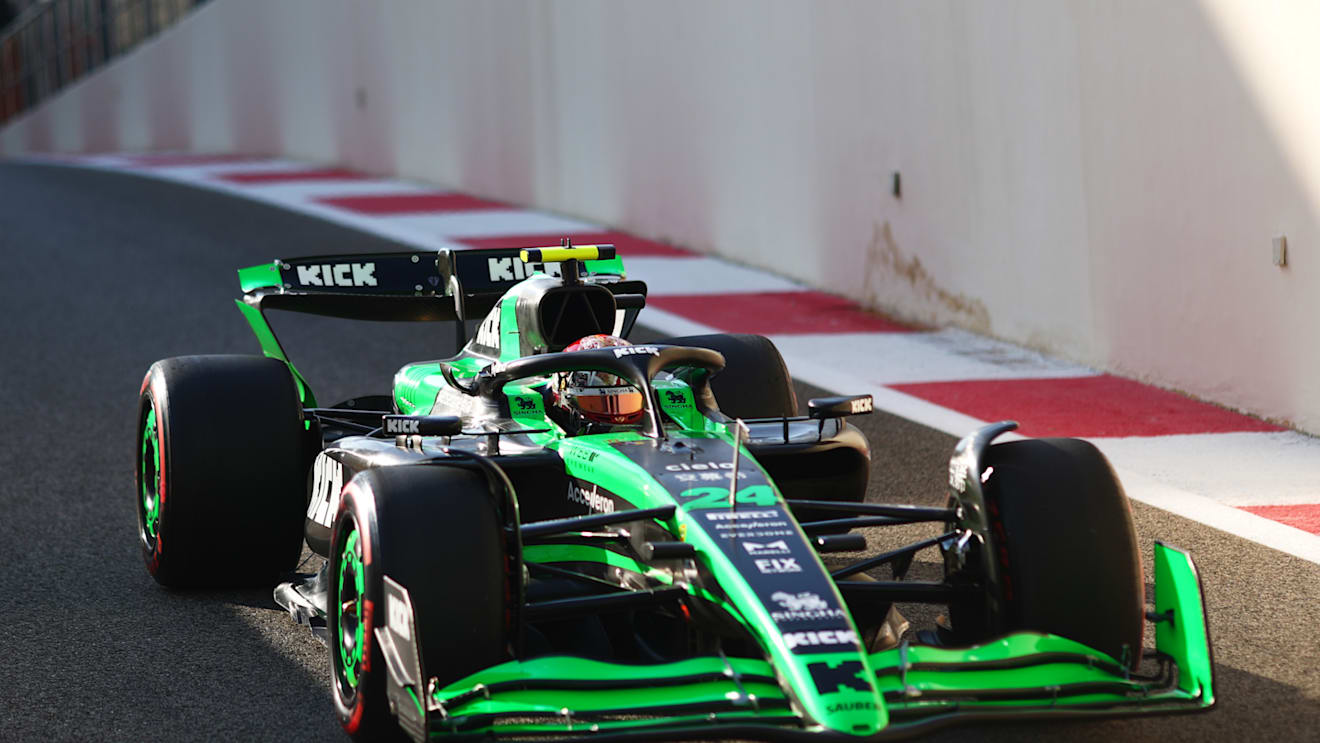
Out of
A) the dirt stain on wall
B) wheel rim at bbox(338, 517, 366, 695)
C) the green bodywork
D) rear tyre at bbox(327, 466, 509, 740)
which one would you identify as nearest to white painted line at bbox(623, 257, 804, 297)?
the dirt stain on wall

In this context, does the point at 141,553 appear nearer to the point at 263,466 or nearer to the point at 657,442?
the point at 263,466

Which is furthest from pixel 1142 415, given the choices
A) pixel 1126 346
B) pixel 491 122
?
pixel 491 122

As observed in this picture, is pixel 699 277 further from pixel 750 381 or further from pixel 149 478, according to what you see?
pixel 149 478

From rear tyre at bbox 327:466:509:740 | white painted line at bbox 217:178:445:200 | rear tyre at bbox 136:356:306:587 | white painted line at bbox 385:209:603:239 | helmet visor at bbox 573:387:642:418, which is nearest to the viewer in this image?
rear tyre at bbox 327:466:509:740

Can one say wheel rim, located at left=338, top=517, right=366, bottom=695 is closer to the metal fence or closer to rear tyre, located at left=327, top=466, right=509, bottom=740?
rear tyre, located at left=327, top=466, right=509, bottom=740

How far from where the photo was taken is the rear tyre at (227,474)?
562 cm

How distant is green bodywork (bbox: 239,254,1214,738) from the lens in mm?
3668

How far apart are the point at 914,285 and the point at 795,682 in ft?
24.6

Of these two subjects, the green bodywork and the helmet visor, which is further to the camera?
the helmet visor

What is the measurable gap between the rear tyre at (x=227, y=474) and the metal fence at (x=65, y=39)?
2067 cm

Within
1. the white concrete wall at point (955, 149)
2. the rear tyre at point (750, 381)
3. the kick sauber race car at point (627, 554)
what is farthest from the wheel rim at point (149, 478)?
the white concrete wall at point (955, 149)

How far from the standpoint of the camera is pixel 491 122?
17.5 m

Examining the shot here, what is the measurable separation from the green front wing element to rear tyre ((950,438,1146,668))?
27cm

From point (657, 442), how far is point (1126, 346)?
494cm
